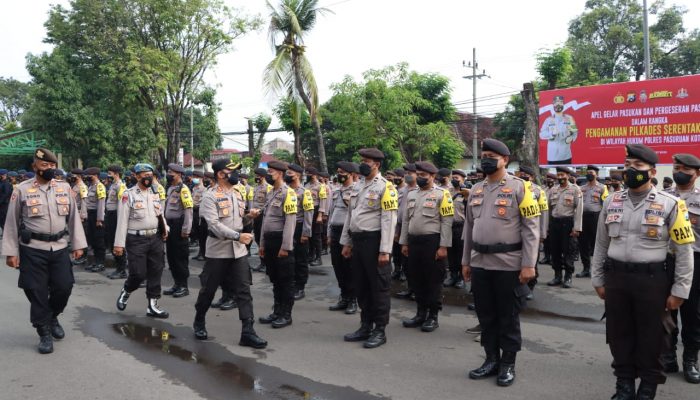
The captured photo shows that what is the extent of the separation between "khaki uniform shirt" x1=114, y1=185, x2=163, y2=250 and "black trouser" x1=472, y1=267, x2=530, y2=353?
4.21m

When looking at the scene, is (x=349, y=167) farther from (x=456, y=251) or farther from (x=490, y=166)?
(x=490, y=166)

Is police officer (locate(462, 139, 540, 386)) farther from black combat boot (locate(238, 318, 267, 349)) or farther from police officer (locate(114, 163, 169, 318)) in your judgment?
police officer (locate(114, 163, 169, 318))

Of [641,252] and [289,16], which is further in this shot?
[289,16]

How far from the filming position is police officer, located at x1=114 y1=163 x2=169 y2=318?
6.83 meters

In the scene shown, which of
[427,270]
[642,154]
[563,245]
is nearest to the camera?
[642,154]

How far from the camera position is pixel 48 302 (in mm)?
5672

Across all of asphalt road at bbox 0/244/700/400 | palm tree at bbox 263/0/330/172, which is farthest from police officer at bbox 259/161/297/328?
palm tree at bbox 263/0/330/172

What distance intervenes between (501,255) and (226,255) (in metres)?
2.82

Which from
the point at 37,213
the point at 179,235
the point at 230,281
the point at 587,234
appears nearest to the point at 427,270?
the point at 230,281

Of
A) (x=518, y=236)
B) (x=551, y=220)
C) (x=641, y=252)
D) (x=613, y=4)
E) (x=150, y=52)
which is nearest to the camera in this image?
(x=641, y=252)

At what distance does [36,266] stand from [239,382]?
8.43 ft

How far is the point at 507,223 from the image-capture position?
468cm

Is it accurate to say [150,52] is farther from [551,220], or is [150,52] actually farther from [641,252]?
[641,252]

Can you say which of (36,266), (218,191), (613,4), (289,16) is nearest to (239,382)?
(218,191)
